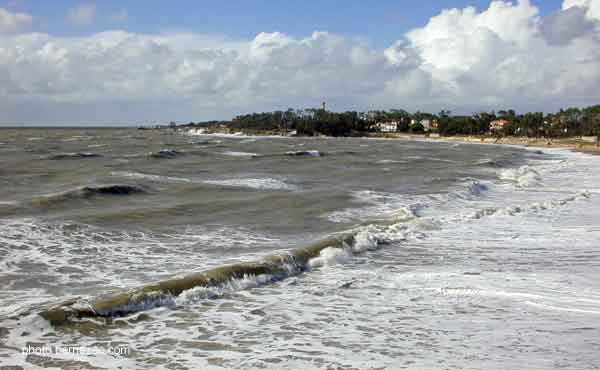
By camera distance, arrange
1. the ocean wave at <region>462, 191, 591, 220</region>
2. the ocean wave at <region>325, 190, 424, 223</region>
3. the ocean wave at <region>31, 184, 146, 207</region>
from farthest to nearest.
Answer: the ocean wave at <region>31, 184, 146, 207</region>, the ocean wave at <region>462, 191, 591, 220</region>, the ocean wave at <region>325, 190, 424, 223</region>

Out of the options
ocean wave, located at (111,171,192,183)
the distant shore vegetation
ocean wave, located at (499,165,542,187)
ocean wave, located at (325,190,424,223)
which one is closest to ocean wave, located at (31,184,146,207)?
ocean wave, located at (111,171,192,183)

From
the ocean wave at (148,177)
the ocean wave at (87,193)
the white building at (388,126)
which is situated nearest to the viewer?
the ocean wave at (87,193)

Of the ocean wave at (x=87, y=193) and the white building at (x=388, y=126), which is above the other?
the white building at (x=388, y=126)

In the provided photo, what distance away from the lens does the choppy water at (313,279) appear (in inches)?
273

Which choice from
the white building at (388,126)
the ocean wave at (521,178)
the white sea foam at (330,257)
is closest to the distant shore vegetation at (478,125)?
the white building at (388,126)

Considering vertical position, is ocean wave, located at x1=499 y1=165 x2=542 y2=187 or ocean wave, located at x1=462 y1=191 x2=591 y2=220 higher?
ocean wave, located at x1=499 y1=165 x2=542 y2=187

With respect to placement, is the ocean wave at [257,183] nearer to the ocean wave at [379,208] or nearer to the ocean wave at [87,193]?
the ocean wave at [379,208]

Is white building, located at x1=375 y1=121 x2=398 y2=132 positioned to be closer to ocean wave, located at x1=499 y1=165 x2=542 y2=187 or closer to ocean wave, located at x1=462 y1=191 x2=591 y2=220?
ocean wave, located at x1=499 y1=165 x2=542 y2=187

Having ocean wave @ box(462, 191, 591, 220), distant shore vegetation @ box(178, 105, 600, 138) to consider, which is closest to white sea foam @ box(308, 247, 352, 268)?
ocean wave @ box(462, 191, 591, 220)

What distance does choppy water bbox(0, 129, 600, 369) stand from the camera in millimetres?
6945

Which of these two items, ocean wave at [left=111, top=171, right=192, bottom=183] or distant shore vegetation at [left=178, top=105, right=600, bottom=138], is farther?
distant shore vegetation at [left=178, top=105, right=600, bottom=138]

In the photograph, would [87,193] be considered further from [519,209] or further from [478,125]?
[478,125]

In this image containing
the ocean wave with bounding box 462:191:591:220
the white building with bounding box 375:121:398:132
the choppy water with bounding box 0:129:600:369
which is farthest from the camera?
the white building with bounding box 375:121:398:132

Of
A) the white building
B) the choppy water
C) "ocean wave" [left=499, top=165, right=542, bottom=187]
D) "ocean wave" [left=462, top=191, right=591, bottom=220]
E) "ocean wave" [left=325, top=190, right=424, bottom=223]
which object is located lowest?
the choppy water
